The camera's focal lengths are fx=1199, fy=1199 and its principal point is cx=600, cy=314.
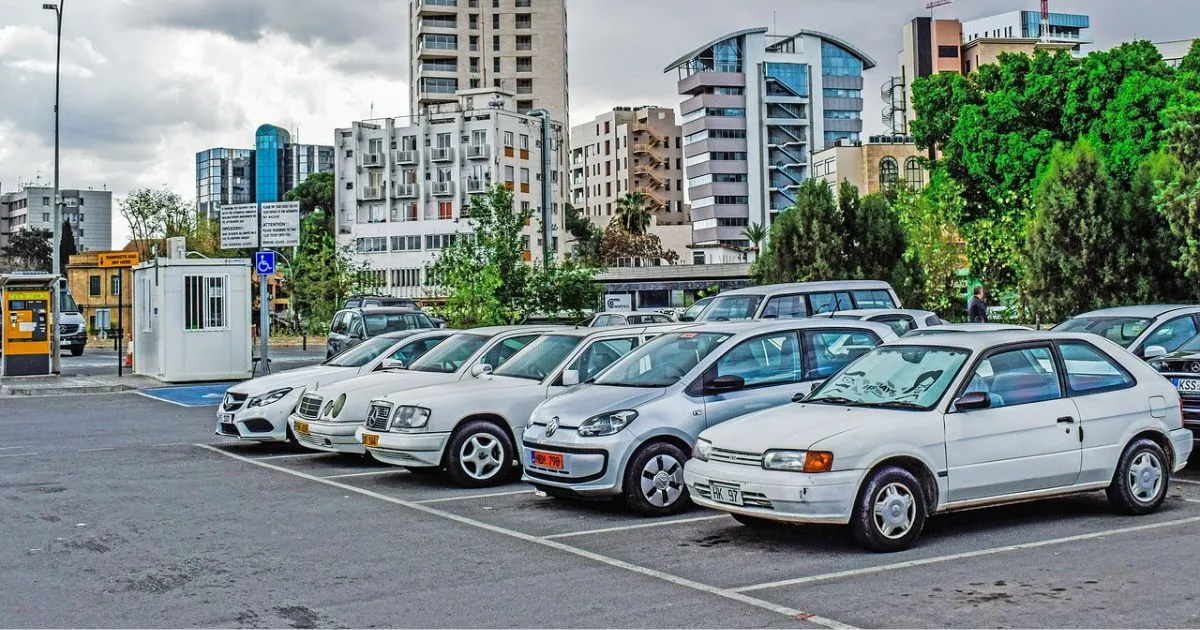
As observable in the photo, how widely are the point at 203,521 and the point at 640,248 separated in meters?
107

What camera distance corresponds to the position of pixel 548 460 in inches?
389

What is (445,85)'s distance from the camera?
11088 cm

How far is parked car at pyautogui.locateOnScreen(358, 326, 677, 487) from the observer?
11.5 meters

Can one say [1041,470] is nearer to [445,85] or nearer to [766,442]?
[766,442]

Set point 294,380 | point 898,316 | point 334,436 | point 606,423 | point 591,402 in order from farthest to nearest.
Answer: point 898,316 < point 294,380 < point 334,436 < point 591,402 < point 606,423

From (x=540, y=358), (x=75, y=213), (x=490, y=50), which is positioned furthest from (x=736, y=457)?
(x=75, y=213)

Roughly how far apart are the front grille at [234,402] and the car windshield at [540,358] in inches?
172

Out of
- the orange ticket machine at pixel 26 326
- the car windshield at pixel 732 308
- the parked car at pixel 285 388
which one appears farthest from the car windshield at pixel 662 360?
the orange ticket machine at pixel 26 326

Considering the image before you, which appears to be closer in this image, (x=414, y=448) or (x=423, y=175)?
(x=414, y=448)

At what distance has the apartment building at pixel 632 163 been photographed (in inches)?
5492

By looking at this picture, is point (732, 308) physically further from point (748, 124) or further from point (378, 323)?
point (748, 124)

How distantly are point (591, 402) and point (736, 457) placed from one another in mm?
1974

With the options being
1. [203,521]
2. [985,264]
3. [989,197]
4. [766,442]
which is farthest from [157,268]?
[989,197]

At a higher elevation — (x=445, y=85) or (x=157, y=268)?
(x=445, y=85)
